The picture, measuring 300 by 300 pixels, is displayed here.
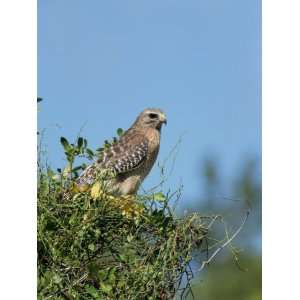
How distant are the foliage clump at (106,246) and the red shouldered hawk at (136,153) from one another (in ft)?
3.46

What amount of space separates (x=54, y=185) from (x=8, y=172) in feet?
0.66

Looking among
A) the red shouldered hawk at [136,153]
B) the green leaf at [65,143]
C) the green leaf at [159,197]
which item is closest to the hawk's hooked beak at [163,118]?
the red shouldered hawk at [136,153]

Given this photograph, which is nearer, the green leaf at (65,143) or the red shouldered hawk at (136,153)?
the green leaf at (65,143)

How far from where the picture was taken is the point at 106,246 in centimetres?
233

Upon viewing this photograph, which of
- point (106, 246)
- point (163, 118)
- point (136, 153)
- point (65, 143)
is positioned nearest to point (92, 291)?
point (106, 246)

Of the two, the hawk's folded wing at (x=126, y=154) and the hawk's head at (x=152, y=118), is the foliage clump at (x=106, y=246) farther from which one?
the hawk's head at (x=152, y=118)

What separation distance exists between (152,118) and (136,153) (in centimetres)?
27

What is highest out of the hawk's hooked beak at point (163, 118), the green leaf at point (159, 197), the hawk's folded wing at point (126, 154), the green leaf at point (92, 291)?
the hawk's hooked beak at point (163, 118)

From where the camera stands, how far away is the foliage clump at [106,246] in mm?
2266

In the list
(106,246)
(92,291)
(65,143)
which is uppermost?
(65,143)

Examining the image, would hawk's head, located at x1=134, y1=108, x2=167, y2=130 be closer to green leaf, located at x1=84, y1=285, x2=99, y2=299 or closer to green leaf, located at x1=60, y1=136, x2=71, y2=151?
green leaf, located at x1=60, y1=136, x2=71, y2=151

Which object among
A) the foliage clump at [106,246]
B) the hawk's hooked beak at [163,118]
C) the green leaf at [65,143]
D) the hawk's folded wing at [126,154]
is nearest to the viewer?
the foliage clump at [106,246]

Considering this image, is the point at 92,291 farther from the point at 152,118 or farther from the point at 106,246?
the point at 152,118
